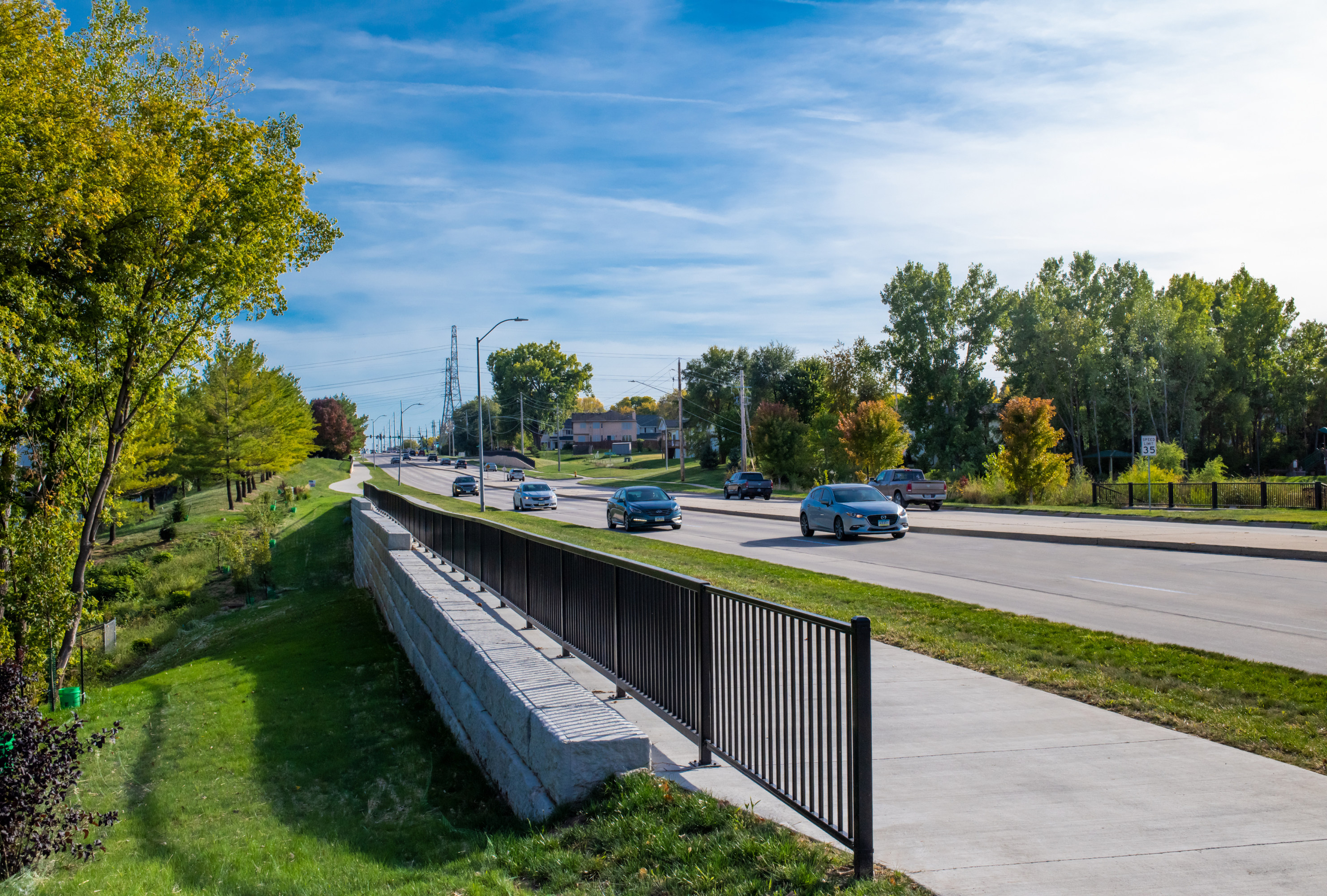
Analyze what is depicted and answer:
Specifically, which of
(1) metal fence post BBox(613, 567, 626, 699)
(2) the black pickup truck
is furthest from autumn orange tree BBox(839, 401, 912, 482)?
(1) metal fence post BBox(613, 567, 626, 699)

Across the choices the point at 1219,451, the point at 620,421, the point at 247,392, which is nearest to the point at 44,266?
the point at 247,392

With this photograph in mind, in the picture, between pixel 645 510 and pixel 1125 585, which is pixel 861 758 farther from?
pixel 645 510

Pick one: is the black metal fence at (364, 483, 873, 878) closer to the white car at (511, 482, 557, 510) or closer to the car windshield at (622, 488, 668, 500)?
→ the car windshield at (622, 488, 668, 500)

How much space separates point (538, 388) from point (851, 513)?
468 ft

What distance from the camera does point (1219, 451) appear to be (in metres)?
72.2

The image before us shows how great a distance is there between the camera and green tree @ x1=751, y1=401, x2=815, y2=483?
5978 cm

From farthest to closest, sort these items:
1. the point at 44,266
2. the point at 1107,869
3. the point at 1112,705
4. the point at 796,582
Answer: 1. the point at 44,266
2. the point at 796,582
3. the point at 1112,705
4. the point at 1107,869

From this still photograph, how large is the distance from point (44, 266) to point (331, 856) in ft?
52.4

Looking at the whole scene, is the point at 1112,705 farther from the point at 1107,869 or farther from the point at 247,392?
the point at 247,392

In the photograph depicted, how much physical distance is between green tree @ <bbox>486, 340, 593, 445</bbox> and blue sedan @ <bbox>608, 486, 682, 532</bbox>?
128 meters

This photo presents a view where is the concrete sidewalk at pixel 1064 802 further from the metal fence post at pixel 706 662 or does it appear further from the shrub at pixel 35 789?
the shrub at pixel 35 789

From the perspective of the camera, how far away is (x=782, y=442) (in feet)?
196

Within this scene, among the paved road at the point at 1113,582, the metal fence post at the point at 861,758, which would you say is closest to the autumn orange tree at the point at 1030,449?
the paved road at the point at 1113,582

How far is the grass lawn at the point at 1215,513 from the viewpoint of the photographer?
83.9ft
